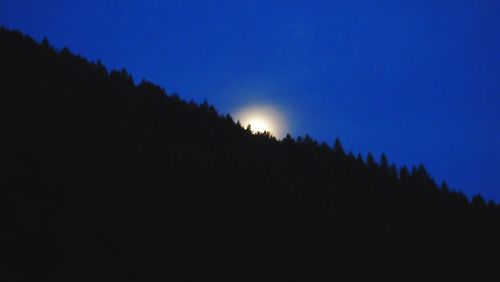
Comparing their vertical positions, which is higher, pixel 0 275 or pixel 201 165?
pixel 201 165

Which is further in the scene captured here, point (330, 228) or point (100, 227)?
point (330, 228)

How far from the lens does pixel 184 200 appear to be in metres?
21.0

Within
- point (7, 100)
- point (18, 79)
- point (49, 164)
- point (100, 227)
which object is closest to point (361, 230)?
point (100, 227)

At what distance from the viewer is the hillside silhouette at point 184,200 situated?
1585 cm

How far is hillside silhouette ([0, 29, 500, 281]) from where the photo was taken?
15852mm

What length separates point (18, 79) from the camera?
91.0 feet

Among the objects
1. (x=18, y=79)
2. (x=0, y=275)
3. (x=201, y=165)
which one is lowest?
(x=0, y=275)

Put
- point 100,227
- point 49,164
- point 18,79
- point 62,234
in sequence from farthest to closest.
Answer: point 18,79 < point 49,164 < point 100,227 < point 62,234

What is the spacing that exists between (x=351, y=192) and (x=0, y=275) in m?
21.9

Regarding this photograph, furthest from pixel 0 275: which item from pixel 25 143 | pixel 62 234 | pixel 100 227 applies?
pixel 25 143

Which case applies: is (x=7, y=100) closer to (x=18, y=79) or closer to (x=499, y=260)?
(x=18, y=79)

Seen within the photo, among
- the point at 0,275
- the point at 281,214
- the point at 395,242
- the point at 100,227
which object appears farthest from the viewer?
the point at 395,242

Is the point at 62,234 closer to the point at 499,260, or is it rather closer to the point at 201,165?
the point at 201,165

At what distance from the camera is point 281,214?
78.0 ft
